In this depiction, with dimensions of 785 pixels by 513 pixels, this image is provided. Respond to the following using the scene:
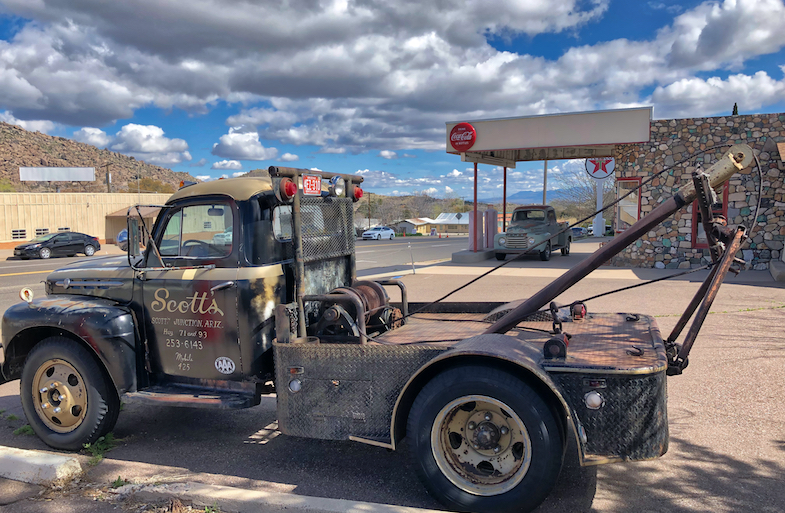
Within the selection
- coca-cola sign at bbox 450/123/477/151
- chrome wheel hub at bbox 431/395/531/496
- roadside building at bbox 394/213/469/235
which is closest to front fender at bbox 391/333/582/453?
chrome wheel hub at bbox 431/395/531/496

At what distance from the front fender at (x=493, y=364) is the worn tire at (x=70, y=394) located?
246 centimetres

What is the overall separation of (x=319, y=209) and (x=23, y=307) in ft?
8.51

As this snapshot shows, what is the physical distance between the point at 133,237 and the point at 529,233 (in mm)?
17337

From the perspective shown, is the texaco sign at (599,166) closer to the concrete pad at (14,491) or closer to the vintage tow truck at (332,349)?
the vintage tow truck at (332,349)

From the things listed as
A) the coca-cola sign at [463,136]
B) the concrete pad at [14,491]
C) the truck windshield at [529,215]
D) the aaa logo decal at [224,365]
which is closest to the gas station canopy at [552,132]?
the coca-cola sign at [463,136]

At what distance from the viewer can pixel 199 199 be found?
14.5 feet

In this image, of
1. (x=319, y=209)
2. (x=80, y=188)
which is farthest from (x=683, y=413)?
(x=80, y=188)

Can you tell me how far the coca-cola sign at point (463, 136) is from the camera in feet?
60.1

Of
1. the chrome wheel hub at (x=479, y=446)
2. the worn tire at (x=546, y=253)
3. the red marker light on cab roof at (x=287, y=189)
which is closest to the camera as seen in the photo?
the chrome wheel hub at (x=479, y=446)

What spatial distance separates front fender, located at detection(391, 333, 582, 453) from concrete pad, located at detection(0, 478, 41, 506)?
2.51 meters

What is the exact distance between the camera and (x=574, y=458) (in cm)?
415

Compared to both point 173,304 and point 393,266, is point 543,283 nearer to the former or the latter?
point 393,266

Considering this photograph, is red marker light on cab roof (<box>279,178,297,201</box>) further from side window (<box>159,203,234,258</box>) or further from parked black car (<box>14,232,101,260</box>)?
parked black car (<box>14,232,101,260</box>)

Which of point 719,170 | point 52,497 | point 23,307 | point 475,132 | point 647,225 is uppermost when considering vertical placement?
point 475,132
